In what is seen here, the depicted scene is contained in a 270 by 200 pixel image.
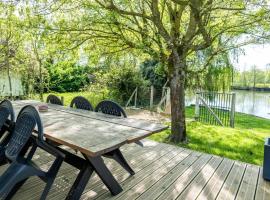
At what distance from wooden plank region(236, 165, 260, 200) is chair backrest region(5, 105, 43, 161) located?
2147 millimetres

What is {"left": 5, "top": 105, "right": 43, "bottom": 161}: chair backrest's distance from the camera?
6.65 ft

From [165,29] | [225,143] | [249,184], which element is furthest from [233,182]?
[165,29]

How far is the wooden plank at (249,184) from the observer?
2545mm

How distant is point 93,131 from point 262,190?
2010 millimetres

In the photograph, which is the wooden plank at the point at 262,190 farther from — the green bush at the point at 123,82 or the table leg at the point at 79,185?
the green bush at the point at 123,82

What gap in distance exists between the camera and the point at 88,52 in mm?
5539

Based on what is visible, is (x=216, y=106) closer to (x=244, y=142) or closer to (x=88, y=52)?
(x=244, y=142)

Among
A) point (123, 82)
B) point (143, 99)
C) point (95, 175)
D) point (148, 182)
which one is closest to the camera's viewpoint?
point (148, 182)

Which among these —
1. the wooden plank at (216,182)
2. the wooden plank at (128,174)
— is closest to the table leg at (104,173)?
the wooden plank at (128,174)

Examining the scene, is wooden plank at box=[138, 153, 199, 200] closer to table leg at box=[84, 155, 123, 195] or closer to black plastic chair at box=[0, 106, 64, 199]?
table leg at box=[84, 155, 123, 195]

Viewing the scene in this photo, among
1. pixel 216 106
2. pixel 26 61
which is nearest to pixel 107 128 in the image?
pixel 216 106

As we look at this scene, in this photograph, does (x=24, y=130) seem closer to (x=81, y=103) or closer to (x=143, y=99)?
(x=81, y=103)

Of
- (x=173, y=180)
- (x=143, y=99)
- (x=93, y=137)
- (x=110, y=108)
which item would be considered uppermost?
(x=110, y=108)

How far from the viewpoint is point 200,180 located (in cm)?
287
